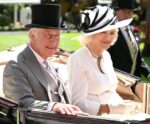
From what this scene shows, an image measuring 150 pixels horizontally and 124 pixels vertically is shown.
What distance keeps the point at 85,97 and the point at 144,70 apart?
2782mm

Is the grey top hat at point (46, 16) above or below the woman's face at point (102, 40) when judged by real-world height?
above

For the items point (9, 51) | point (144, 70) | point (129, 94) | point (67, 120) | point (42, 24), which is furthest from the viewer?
point (144, 70)

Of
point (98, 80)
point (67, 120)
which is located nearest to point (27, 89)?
point (67, 120)

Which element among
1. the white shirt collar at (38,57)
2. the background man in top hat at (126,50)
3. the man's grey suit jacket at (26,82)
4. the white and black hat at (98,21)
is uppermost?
the white and black hat at (98,21)

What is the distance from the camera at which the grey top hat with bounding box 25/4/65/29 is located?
3.91 meters

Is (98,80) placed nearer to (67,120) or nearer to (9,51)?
(67,120)

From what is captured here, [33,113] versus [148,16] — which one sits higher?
[33,113]

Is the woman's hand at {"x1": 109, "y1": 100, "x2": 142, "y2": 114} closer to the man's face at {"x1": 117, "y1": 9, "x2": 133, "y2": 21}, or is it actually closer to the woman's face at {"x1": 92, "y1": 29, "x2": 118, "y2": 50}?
the woman's face at {"x1": 92, "y1": 29, "x2": 118, "y2": 50}

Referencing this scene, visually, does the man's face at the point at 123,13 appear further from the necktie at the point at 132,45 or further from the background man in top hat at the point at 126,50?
the necktie at the point at 132,45

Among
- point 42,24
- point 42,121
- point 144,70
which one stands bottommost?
point 144,70

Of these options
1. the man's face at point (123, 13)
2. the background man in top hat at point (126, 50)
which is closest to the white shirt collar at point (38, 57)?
the background man in top hat at point (126, 50)

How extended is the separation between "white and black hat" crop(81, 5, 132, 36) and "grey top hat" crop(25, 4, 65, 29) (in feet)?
0.96

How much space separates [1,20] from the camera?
24984 mm

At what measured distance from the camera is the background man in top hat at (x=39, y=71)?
3600mm
